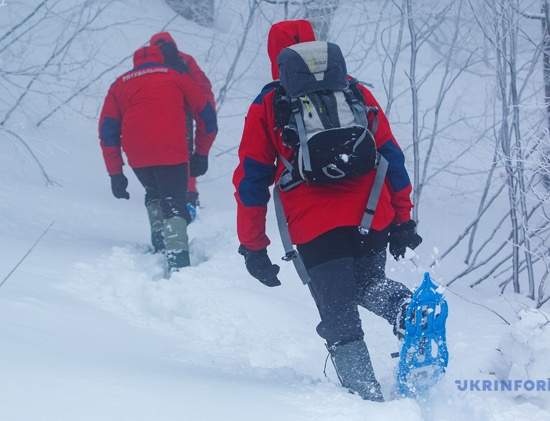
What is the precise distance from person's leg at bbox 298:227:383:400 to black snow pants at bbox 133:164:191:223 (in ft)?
7.90

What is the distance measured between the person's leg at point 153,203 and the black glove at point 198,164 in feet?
1.41

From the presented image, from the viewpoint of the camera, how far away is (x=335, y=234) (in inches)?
108

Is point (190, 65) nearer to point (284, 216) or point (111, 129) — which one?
point (111, 129)

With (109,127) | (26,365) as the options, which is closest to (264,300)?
(109,127)

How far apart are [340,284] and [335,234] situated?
191 millimetres

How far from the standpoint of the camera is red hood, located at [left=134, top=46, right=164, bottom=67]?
510cm

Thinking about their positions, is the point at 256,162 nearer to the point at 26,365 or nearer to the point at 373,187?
the point at 373,187

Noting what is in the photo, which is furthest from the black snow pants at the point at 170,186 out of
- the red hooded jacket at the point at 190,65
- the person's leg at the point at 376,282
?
the person's leg at the point at 376,282

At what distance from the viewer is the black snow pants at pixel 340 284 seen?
2740 mm

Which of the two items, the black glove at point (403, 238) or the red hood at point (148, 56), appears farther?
the red hood at point (148, 56)

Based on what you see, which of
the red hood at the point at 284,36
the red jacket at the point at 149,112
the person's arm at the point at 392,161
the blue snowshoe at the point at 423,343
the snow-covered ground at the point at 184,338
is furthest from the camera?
the red jacket at the point at 149,112

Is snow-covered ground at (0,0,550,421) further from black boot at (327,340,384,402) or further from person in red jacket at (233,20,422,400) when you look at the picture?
person in red jacket at (233,20,422,400)

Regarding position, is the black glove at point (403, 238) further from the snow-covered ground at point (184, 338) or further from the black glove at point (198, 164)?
the black glove at point (198, 164)

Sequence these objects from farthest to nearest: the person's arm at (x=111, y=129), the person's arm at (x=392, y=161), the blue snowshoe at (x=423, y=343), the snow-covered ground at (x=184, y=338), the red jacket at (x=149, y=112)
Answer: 1. the person's arm at (x=111, y=129)
2. the red jacket at (x=149, y=112)
3. the person's arm at (x=392, y=161)
4. the blue snowshoe at (x=423, y=343)
5. the snow-covered ground at (x=184, y=338)
